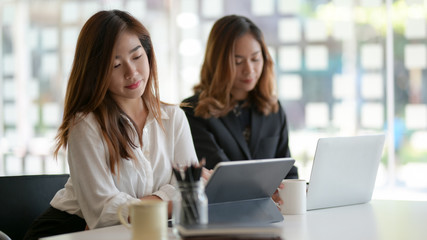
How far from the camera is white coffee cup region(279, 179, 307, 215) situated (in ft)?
7.19

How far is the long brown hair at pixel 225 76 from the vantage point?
320 cm

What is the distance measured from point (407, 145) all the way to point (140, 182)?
3.41m

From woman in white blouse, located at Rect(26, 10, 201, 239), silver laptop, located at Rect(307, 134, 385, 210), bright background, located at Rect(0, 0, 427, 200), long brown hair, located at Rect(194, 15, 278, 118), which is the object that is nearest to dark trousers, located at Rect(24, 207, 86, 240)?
woman in white blouse, located at Rect(26, 10, 201, 239)

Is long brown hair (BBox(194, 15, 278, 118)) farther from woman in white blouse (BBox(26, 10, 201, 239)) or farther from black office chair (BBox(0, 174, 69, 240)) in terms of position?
black office chair (BBox(0, 174, 69, 240))

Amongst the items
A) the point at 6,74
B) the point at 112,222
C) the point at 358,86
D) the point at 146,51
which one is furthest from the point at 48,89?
the point at 112,222

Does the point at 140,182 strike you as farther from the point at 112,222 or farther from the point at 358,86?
the point at 358,86

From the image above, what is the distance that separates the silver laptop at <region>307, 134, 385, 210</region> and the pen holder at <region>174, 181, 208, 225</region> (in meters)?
0.62

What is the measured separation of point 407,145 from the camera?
200 inches

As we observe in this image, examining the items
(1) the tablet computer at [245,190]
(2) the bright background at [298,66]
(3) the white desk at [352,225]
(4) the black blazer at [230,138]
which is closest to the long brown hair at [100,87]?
(3) the white desk at [352,225]

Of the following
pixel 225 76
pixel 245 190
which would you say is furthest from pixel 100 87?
pixel 225 76

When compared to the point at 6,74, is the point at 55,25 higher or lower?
higher

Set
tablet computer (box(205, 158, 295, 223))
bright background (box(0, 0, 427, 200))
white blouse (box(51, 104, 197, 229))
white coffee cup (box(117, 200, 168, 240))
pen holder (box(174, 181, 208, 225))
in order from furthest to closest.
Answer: bright background (box(0, 0, 427, 200)) < white blouse (box(51, 104, 197, 229)) < tablet computer (box(205, 158, 295, 223)) < pen holder (box(174, 181, 208, 225)) < white coffee cup (box(117, 200, 168, 240))

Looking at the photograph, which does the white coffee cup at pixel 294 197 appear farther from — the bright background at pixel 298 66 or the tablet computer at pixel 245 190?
the bright background at pixel 298 66

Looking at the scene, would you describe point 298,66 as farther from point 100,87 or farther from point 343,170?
point 100,87
